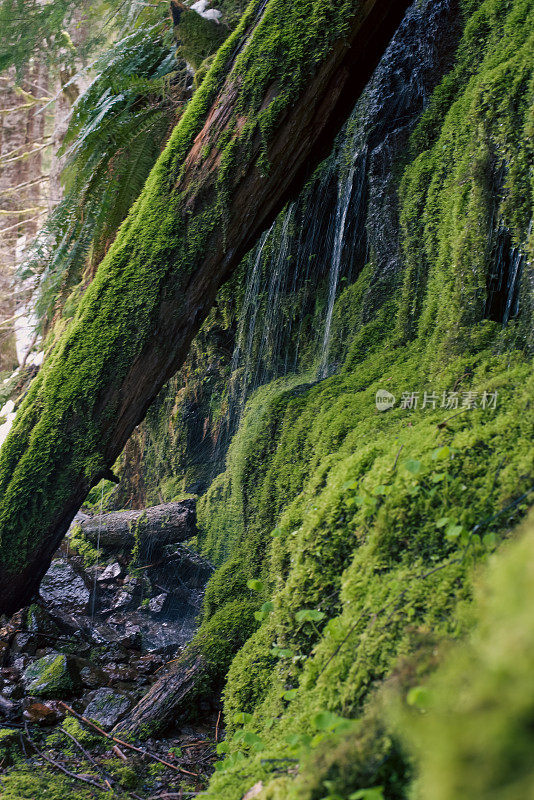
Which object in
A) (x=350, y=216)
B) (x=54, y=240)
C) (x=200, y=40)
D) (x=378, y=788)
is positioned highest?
(x=200, y=40)

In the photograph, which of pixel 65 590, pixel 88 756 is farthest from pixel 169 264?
pixel 65 590

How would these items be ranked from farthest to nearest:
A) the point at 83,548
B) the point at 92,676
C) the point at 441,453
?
the point at 83,548
the point at 92,676
the point at 441,453

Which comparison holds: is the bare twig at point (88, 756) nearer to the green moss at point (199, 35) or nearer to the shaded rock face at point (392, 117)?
the shaded rock face at point (392, 117)

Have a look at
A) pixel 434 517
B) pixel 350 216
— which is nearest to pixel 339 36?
pixel 350 216

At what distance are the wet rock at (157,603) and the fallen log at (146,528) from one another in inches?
17.6

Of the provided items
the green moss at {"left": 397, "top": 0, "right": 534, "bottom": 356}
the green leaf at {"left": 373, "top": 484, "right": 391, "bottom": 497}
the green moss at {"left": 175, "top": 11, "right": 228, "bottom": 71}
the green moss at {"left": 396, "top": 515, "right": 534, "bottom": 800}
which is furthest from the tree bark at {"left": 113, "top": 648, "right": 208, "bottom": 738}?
the green moss at {"left": 175, "top": 11, "right": 228, "bottom": 71}

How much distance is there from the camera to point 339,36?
10.1ft

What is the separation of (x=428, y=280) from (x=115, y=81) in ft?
11.4

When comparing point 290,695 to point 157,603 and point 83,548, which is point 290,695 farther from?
point 83,548

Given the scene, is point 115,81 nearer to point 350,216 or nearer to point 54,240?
point 54,240

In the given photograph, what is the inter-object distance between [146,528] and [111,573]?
610 millimetres

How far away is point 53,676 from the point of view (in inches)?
135

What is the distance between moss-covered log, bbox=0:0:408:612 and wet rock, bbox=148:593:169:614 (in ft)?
4.63

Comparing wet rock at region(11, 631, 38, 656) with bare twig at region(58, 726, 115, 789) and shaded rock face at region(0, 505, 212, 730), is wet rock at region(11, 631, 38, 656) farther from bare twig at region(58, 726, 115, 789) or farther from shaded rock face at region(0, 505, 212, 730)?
bare twig at region(58, 726, 115, 789)
